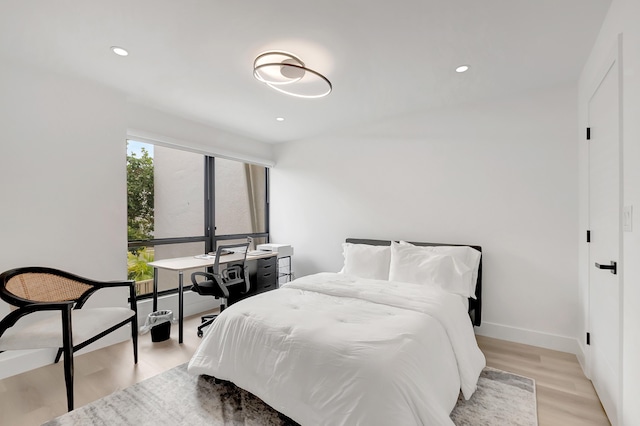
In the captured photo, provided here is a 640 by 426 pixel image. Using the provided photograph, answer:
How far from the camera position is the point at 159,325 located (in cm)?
294

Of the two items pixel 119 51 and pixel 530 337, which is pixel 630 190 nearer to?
pixel 530 337

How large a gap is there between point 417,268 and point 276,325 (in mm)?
1679

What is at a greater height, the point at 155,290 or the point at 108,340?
the point at 155,290

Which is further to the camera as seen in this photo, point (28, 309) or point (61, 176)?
point (61, 176)

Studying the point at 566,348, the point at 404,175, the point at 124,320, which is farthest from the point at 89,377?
the point at 566,348

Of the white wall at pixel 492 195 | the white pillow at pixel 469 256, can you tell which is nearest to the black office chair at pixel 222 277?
the white wall at pixel 492 195

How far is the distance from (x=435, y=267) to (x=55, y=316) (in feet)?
10.9

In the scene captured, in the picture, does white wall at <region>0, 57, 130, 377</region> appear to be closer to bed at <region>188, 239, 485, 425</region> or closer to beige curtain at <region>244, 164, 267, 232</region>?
bed at <region>188, 239, 485, 425</region>

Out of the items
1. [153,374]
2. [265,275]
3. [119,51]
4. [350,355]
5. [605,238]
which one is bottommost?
[153,374]

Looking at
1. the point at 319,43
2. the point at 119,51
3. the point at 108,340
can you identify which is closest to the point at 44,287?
the point at 108,340

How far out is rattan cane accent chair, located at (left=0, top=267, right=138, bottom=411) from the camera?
1.87 meters

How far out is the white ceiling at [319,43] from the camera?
68.2 inches

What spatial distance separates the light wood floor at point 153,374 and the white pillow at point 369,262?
3.93ft

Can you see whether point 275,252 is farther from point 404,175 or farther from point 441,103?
point 441,103
